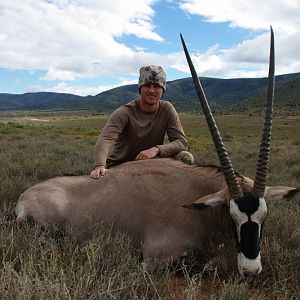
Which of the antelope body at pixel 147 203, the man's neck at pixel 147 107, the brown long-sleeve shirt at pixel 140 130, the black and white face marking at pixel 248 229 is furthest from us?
the man's neck at pixel 147 107

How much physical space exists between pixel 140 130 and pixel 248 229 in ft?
9.01

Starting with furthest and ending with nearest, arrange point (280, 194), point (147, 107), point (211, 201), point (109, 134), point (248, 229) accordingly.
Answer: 1. point (147, 107)
2. point (109, 134)
3. point (280, 194)
4. point (211, 201)
5. point (248, 229)

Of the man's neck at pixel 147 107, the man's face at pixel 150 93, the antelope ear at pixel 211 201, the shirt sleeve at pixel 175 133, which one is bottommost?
the antelope ear at pixel 211 201

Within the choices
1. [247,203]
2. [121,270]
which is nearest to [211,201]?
[247,203]

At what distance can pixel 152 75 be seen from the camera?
5.76 metres

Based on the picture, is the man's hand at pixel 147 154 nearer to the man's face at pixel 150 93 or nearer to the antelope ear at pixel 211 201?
the man's face at pixel 150 93

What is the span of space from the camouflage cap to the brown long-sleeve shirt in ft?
1.34

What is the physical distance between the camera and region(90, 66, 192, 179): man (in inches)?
227

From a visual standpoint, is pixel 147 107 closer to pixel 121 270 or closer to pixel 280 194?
pixel 280 194

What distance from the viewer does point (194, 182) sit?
4.80 meters

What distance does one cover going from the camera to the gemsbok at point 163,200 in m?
3.99

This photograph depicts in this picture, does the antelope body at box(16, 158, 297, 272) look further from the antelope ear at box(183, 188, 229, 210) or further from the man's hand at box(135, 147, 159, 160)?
the man's hand at box(135, 147, 159, 160)

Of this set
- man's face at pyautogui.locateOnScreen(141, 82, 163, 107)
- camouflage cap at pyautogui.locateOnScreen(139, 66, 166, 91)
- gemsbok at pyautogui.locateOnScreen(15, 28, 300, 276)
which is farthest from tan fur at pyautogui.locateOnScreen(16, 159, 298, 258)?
camouflage cap at pyautogui.locateOnScreen(139, 66, 166, 91)

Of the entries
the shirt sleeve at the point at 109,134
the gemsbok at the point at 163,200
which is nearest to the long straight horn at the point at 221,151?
the gemsbok at the point at 163,200
